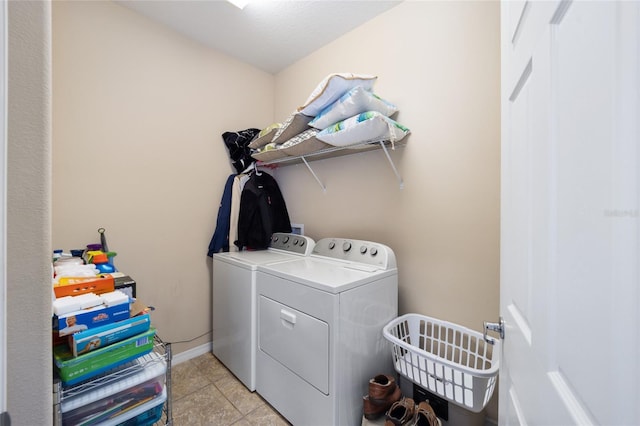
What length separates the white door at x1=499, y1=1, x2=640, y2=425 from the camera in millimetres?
324

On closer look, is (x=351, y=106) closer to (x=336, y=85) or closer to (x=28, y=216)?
(x=336, y=85)

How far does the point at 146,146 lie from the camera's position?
6.54ft

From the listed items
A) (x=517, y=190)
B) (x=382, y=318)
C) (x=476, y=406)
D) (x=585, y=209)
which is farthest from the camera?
(x=382, y=318)

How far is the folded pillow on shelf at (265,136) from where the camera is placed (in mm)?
2109

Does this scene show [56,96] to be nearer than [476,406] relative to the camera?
No

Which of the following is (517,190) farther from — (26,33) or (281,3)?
(281,3)

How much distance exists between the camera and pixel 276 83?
2.77 m

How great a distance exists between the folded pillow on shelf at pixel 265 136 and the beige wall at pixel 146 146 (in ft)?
1.10

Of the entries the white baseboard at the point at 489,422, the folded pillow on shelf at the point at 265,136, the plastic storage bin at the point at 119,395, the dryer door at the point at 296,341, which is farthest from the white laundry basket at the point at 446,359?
the folded pillow on shelf at the point at 265,136

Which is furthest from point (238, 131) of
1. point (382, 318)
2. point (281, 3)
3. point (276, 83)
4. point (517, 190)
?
point (517, 190)

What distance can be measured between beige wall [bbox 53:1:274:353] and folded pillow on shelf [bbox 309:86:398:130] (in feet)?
3.84

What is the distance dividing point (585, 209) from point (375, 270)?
1.24 metres

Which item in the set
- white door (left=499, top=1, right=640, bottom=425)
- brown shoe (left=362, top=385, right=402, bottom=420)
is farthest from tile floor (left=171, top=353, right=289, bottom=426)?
white door (left=499, top=1, right=640, bottom=425)

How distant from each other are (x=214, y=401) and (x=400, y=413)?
1.21m
